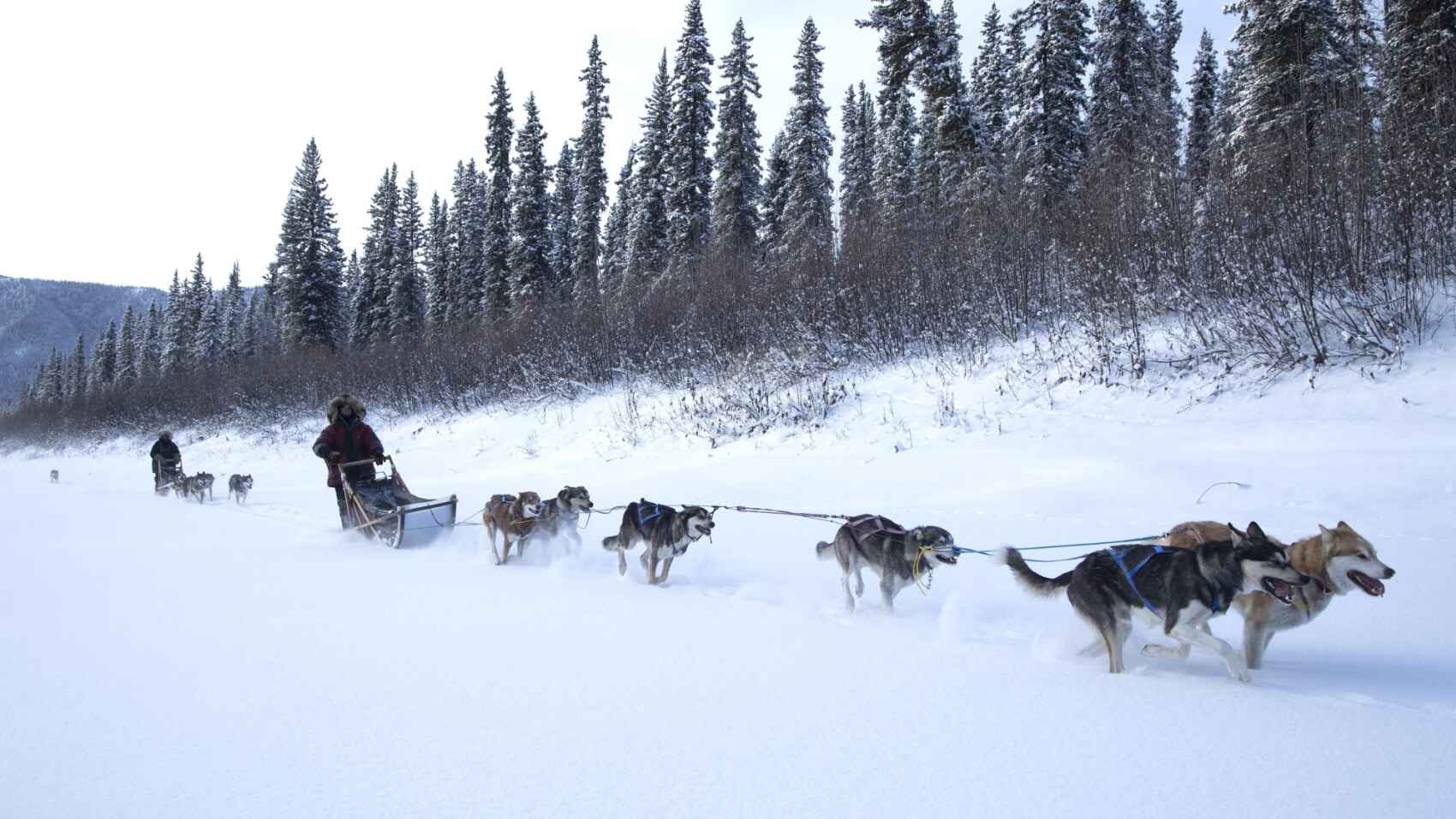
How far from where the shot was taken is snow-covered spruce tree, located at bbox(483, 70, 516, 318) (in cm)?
3331

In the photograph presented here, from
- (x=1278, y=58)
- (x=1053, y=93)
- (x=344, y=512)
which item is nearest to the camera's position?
(x=344, y=512)

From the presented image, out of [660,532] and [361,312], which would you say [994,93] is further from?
[361,312]

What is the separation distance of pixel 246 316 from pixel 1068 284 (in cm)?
6972

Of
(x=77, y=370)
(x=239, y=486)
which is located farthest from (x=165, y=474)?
(x=77, y=370)

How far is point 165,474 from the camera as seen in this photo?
16234 millimetres

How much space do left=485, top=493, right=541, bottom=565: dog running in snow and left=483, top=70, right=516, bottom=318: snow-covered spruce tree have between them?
2730 cm

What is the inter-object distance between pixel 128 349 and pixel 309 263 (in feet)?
141

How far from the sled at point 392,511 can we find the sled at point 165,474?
33.5ft

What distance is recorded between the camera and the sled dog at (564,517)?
24.4 ft

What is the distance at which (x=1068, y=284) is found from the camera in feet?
40.9

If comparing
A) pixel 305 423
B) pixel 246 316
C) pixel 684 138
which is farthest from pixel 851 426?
pixel 246 316

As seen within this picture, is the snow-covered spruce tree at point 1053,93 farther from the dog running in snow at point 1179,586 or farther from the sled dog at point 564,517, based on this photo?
the dog running in snow at point 1179,586

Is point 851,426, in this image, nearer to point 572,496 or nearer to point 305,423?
point 572,496

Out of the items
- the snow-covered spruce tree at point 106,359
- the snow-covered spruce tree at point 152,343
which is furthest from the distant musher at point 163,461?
the snow-covered spruce tree at point 106,359
